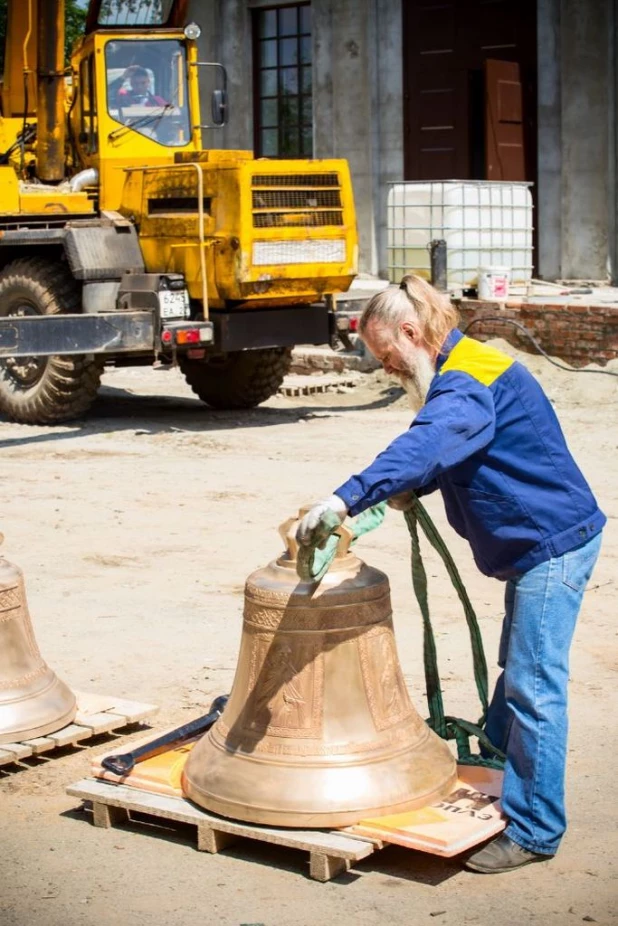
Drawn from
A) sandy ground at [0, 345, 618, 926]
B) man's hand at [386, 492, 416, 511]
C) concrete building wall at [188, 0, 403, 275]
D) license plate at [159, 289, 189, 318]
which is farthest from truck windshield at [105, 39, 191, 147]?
man's hand at [386, 492, 416, 511]

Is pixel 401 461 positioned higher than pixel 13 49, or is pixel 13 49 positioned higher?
pixel 13 49

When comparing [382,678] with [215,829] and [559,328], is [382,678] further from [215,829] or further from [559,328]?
[559,328]

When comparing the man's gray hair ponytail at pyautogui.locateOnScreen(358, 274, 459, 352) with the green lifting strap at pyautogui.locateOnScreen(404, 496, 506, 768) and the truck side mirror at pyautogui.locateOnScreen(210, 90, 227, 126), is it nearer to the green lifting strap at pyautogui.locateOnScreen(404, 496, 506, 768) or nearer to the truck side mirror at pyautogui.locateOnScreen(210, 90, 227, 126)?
the green lifting strap at pyautogui.locateOnScreen(404, 496, 506, 768)

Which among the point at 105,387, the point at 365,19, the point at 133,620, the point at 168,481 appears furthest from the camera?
the point at 365,19

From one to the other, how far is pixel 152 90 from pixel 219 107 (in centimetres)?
64

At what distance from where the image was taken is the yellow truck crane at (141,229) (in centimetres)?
1205

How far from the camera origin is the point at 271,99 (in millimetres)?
20672

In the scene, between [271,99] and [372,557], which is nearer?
[372,557]

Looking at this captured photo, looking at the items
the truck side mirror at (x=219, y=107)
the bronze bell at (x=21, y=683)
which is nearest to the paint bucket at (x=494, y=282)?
the truck side mirror at (x=219, y=107)

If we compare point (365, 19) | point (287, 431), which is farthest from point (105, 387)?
point (365, 19)

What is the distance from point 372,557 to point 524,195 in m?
8.17

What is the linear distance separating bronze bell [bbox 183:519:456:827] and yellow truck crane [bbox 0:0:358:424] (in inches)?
293

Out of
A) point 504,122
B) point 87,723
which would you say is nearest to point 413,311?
point 87,723

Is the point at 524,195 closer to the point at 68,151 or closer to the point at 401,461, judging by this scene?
the point at 68,151
